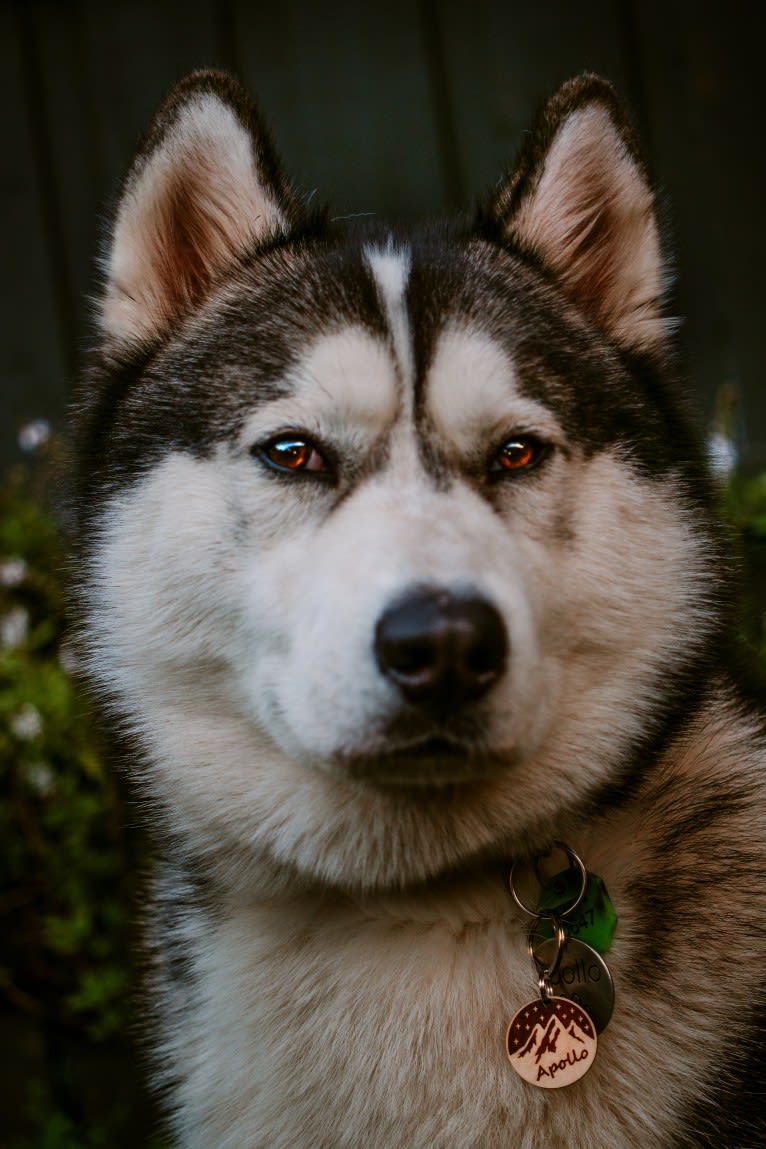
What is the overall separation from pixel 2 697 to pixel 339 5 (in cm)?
342

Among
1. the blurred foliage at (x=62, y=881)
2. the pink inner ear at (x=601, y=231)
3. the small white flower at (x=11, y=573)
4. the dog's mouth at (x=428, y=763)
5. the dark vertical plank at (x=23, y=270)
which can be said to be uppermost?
the dark vertical plank at (x=23, y=270)

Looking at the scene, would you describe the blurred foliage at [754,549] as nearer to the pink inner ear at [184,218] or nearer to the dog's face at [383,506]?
the dog's face at [383,506]

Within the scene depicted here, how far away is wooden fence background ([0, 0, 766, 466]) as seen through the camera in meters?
4.61

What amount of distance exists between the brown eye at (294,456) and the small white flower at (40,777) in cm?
170

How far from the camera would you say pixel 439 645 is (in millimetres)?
1500

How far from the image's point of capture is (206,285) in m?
2.35

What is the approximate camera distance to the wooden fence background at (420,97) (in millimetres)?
4613

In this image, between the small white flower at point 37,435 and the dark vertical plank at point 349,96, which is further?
the dark vertical plank at point 349,96

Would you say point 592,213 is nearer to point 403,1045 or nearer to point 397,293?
point 397,293

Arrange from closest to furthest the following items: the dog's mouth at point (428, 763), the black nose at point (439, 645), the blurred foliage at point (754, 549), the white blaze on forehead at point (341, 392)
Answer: the black nose at point (439, 645) < the dog's mouth at point (428, 763) < the white blaze on forehead at point (341, 392) < the blurred foliage at point (754, 549)

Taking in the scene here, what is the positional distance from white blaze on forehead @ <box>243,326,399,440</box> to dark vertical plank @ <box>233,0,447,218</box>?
9.60 ft

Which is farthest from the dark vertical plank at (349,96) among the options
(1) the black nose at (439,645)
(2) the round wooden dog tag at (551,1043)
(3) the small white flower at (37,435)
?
(2) the round wooden dog tag at (551,1043)

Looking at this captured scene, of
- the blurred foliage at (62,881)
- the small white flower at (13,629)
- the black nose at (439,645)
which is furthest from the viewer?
the small white flower at (13,629)

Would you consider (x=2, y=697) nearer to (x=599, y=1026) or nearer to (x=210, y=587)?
(x=210, y=587)
